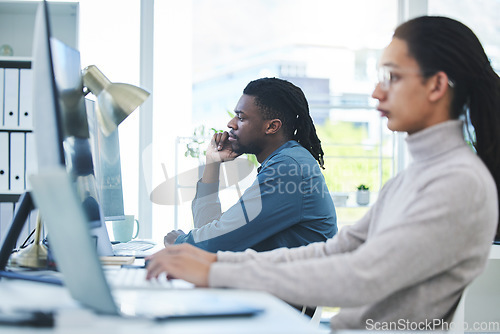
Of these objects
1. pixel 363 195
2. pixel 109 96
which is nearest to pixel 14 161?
pixel 109 96

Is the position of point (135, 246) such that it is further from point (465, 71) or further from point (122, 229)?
point (465, 71)

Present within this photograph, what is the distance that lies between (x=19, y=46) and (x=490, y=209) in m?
2.59

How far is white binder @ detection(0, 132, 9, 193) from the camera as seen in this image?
2441 millimetres

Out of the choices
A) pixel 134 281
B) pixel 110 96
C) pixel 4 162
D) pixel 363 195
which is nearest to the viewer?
pixel 134 281

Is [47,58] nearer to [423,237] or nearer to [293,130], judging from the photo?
[423,237]

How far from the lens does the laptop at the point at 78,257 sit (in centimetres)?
72

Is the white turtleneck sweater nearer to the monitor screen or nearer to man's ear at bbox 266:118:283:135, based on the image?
the monitor screen

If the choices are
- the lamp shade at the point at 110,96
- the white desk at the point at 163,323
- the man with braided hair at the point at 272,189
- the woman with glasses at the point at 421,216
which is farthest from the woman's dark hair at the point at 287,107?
the white desk at the point at 163,323

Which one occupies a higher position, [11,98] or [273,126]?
[11,98]

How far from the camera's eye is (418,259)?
2.84ft

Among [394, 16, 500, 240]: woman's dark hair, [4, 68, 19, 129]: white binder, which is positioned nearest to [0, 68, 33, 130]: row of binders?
[4, 68, 19, 129]: white binder

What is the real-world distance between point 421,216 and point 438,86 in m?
0.28

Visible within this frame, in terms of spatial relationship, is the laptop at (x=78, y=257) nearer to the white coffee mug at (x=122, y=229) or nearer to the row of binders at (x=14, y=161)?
the white coffee mug at (x=122, y=229)

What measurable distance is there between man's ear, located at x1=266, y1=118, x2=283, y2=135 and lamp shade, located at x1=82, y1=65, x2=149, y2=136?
578mm
